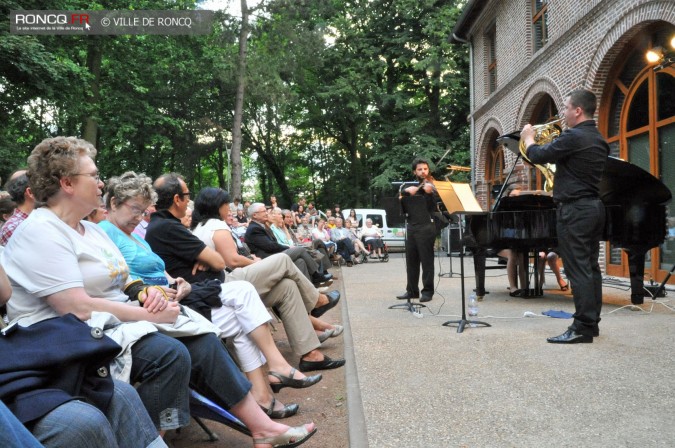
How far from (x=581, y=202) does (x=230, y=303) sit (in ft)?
10.1

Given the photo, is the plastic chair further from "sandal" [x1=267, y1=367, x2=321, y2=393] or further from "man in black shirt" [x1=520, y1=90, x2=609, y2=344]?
"man in black shirt" [x1=520, y1=90, x2=609, y2=344]

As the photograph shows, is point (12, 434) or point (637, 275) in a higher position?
point (12, 434)

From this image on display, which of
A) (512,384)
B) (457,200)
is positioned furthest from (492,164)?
(512,384)

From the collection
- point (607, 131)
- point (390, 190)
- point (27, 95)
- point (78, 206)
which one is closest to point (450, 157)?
point (390, 190)

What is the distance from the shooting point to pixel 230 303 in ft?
10.9

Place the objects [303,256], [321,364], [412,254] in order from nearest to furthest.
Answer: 1. [321,364]
2. [303,256]
3. [412,254]

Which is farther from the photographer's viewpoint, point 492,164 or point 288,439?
point 492,164

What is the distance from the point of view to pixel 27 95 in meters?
13.1

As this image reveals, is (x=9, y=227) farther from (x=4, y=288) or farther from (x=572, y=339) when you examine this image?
(x=572, y=339)

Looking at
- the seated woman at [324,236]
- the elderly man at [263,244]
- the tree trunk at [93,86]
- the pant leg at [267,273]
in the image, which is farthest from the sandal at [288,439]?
the tree trunk at [93,86]

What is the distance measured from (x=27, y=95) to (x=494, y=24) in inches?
519

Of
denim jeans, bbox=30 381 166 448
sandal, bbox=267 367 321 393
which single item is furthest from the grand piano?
denim jeans, bbox=30 381 166 448

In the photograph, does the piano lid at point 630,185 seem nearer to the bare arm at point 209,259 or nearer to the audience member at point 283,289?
the audience member at point 283,289

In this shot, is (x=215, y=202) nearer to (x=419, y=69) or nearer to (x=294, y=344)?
(x=294, y=344)
